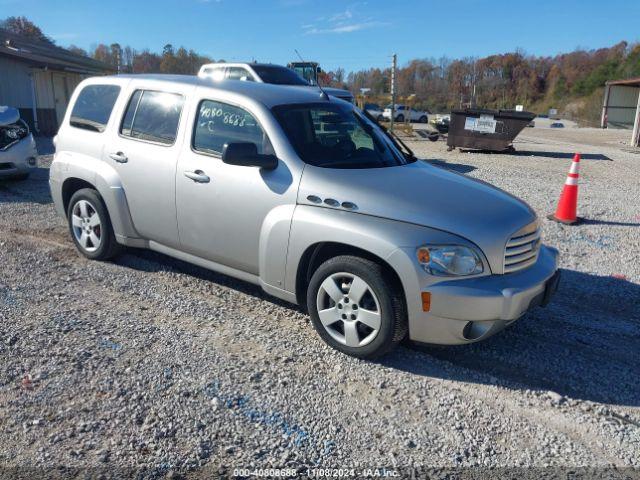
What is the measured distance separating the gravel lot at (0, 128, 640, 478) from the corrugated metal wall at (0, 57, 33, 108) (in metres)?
17.4

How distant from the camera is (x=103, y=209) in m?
5.28

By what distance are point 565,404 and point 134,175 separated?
3929 millimetres

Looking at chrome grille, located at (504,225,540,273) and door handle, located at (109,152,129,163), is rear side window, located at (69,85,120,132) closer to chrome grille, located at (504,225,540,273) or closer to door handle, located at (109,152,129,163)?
door handle, located at (109,152,129,163)

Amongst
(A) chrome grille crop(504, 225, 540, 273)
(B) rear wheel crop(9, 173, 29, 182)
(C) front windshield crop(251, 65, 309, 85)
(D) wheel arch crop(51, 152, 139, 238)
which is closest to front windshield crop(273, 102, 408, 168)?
(A) chrome grille crop(504, 225, 540, 273)

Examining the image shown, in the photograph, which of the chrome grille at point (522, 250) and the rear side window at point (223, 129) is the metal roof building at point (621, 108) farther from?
the rear side window at point (223, 129)

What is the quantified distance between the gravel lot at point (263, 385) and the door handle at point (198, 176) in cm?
106

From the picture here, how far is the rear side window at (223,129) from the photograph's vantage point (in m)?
4.30

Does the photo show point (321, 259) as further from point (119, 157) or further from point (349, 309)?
point (119, 157)

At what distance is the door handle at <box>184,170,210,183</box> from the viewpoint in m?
4.39

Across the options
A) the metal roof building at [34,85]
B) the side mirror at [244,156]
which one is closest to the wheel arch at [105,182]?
the side mirror at [244,156]

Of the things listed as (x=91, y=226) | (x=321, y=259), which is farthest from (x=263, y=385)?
(x=91, y=226)

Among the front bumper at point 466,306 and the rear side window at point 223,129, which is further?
the rear side window at point 223,129

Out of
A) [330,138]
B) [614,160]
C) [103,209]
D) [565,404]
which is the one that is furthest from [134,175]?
[614,160]

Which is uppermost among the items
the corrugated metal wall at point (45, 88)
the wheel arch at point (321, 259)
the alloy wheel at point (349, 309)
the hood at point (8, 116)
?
the corrugated metal wall at point (45, 88)
